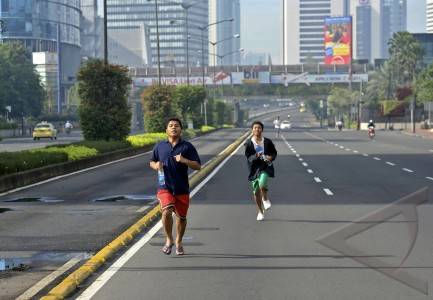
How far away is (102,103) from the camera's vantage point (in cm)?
4634

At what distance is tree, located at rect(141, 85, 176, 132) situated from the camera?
232 ft

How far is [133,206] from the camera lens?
1952 cm

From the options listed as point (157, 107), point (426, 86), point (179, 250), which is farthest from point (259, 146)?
point (426, 86)

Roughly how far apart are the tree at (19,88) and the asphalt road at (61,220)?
8785cm

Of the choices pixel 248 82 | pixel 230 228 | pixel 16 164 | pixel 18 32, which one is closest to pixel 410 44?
pixel 248 82

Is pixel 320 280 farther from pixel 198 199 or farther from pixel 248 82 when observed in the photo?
pixel 248 82

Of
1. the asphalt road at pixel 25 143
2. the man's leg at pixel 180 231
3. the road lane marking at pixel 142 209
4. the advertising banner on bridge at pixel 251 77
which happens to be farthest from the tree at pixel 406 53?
the man's leg at pixel 180 231

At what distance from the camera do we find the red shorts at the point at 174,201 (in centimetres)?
1197

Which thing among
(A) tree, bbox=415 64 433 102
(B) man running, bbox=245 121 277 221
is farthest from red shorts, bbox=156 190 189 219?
(A) tree, bbox=415 64 433 102

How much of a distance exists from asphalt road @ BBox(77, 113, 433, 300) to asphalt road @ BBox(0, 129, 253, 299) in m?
0.81

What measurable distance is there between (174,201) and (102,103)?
34.8 m

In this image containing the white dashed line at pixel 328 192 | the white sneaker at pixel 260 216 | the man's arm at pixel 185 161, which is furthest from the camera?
the white dashed line at pixel 328 192

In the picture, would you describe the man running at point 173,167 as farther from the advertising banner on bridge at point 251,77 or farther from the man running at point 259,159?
the advertising banner on bridge at point 251,77

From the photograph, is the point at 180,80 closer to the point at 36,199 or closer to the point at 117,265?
the point at 36,199
